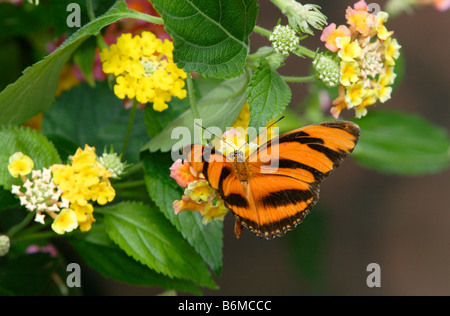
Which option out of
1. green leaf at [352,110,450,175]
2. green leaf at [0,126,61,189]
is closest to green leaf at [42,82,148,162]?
green leaf at [0,126,61,189]

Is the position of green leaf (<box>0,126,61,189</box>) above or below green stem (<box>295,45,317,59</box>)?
below

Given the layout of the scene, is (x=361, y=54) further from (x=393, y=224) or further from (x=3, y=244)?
(x=393, y=224)

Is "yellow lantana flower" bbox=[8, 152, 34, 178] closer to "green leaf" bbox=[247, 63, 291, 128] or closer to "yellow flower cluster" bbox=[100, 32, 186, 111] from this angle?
"yellow flower cluster" bbox=[100, 32, 186, 111]

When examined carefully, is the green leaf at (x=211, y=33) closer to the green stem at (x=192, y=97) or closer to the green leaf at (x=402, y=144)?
the green stem at (x=192, y=97)

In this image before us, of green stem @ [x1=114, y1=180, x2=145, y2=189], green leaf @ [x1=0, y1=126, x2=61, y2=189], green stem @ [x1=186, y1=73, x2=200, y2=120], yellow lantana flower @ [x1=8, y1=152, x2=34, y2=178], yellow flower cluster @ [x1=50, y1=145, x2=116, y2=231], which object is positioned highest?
green stem @ [x1=186, y1=73, x2=200, y2=120]

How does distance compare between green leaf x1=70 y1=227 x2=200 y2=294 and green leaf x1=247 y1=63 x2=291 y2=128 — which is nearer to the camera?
green leaf x1=247 y1=63 x2=291 y2=128

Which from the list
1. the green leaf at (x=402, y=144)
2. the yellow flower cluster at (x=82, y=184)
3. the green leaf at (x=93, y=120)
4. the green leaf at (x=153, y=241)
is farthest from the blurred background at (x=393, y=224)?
the yellow flower cluster at (x=82, y=184)
